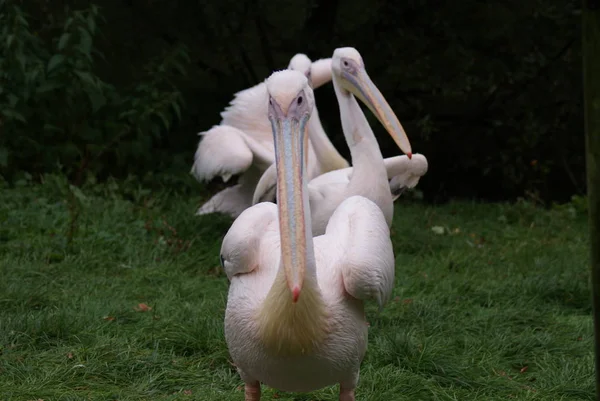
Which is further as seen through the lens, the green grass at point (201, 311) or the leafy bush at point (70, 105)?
the leafy bush at point (70, 105)

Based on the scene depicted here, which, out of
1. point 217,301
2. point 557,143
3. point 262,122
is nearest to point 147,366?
point 217,301

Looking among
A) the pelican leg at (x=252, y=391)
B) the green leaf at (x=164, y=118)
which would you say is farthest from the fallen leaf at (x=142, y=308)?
the green leaf at (x=164, y=118)

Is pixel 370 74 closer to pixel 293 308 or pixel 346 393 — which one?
pixel 346 393

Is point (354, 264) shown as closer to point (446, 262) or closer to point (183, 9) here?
point (446, 262)

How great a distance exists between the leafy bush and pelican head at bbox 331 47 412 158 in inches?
88.9

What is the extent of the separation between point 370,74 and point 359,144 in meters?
3.37

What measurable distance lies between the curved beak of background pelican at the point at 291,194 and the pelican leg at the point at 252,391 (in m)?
0.69

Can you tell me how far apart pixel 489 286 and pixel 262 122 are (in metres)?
1.94

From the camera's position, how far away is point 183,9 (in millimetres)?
7578

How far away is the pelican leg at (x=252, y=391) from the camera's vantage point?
116 inches

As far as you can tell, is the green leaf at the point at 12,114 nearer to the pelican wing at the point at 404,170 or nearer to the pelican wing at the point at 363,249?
the pelican wing at the point at 404,170

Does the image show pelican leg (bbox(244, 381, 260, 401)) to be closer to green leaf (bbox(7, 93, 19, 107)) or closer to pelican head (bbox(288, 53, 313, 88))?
pelican head (bbox(288, 53, 313, 88))

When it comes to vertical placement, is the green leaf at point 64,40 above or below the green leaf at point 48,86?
above

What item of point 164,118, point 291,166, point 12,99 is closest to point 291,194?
point 291,166
